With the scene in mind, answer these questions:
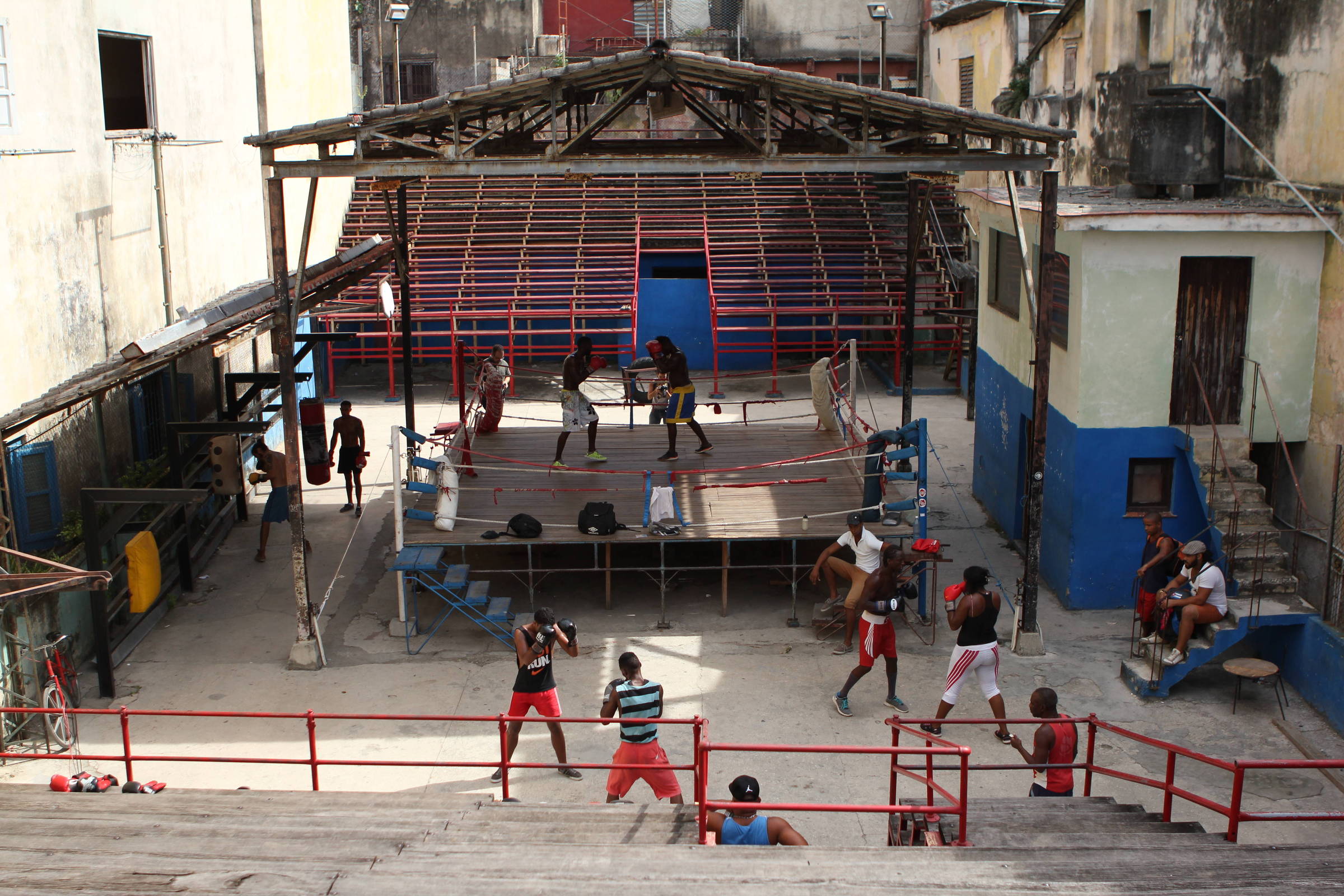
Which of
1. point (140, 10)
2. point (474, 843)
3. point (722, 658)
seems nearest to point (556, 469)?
point (722, 658)

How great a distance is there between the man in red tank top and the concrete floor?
1506 mm

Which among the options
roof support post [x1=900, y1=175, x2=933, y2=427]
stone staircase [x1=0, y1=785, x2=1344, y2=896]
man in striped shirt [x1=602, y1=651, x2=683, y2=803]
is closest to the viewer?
stone staircase [x1=0, y1=785, x2=1344, y2=896]

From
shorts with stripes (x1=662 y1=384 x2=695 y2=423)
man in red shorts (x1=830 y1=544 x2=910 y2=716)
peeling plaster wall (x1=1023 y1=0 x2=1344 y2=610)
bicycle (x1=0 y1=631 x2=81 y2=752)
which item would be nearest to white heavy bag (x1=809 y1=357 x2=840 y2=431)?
shorts with stripes (x1=662 y1=384 x2=695 y2=423)

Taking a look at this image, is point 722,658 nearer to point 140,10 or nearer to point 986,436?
point 986,436

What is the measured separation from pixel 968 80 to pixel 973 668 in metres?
23.3

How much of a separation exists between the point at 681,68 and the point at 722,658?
605 centimetres

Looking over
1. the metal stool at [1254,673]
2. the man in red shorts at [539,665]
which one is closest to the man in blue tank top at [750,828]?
the man in red shorts at [539,665]

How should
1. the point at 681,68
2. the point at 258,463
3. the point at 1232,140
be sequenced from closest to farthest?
the point at 681,68 < the point at 1232,140 < the point at 258,463

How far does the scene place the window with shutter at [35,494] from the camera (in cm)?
1295

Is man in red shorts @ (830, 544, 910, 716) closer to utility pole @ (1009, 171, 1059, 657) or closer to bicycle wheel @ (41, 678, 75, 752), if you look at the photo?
utility pole @ (1009, 171, 1059, 657)

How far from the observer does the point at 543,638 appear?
10984 millimetres

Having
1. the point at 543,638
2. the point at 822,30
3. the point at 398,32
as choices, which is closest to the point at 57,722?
the point at 543,638

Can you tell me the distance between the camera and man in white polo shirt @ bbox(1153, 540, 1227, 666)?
13.1 m

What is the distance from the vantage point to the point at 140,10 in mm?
16734
